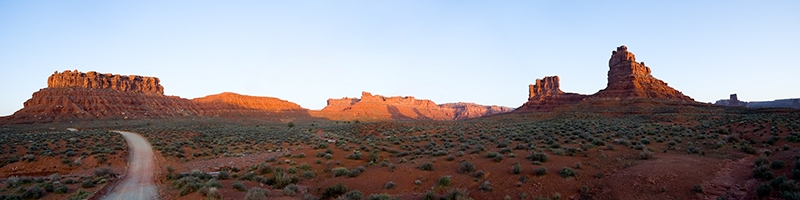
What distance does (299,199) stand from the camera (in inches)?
451

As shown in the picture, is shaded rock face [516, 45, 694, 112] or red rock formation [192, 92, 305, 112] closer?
shaded rock face [516, 45, 694, 112]

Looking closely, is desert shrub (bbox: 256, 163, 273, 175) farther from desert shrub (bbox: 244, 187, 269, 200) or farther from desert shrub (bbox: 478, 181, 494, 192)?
desert shrub (bbox: 478, 181, 494, 192)

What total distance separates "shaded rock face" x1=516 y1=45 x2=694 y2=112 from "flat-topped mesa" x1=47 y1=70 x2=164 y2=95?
11486 centimetres

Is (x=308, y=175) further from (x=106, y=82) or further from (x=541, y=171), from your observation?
(x=106, y=82)

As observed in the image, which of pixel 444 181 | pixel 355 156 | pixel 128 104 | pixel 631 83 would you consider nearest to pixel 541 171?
pixel 444 181

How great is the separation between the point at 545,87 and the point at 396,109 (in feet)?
212

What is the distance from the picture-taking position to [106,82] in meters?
99.1

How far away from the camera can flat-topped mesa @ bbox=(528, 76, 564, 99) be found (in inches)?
4044

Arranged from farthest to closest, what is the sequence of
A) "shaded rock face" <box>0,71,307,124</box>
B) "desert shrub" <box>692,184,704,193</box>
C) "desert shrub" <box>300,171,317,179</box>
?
"shaded rock face" <box>0,71,307,124</box> → "desert shrub" <box>300,171,317,179</box> → "desert shrub" <box>692,184,704,193</box>

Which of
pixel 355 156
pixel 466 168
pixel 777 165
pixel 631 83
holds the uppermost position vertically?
pixel 631 83

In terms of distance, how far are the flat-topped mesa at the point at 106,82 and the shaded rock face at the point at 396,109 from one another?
182ft


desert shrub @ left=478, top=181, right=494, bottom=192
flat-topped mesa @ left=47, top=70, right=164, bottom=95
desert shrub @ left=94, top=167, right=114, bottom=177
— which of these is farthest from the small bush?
flat-topped mesa @ left=47, top=70, right=164, bottom=95

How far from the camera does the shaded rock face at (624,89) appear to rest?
70.2m

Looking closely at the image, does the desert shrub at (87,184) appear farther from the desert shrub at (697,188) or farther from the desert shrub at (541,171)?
the desert shrub at (697,188)
